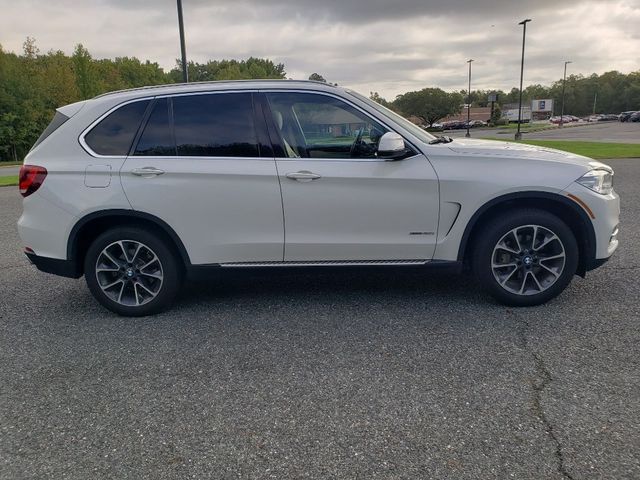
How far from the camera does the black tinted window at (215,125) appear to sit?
13.1 ft

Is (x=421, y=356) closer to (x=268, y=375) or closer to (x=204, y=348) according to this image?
(x=268, y=375)

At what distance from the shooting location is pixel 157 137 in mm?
4027

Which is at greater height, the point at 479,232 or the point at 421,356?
the point at 479,232

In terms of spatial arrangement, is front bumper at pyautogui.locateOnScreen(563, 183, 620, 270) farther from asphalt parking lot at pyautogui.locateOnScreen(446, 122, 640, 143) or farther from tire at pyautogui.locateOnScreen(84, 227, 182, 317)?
asphalt parking lot at pyautogui.locateOnScreen(446, 122, 640, 143)

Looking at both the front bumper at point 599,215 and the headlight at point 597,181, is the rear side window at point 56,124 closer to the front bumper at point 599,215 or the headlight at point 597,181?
the front bumper at point 599,215

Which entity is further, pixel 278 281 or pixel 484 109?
pixel 484 109

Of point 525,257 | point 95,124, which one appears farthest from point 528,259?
point 95,124

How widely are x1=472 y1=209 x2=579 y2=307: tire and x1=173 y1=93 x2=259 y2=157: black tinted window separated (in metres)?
2.07

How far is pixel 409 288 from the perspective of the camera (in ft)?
15.3

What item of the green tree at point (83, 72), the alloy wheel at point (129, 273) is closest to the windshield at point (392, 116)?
the alloy wheel at point (129, 273)

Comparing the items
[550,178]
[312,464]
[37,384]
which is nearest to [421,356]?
[312,464]

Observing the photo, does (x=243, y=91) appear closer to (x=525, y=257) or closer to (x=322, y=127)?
(x=322, y=127)

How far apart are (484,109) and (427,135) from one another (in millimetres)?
116253

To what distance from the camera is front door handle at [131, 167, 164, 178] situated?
3.91 metres
